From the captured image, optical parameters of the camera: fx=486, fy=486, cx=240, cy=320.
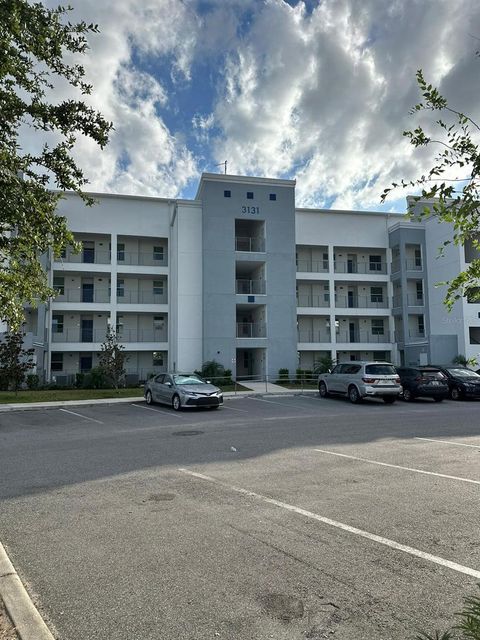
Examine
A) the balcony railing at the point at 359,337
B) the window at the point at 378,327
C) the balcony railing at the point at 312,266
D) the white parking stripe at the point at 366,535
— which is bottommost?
the white parking stripe at the point at 366,535

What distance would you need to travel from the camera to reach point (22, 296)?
5152 millimetres

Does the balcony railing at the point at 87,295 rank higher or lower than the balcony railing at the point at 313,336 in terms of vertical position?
higher

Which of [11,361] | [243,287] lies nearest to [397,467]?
[11,361]

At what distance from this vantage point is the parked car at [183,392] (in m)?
18.7

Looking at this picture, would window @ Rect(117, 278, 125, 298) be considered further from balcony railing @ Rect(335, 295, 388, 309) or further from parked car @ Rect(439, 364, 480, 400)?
parked car @ Rect(439, 364, 480, 400)

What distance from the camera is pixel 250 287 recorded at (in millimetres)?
35438

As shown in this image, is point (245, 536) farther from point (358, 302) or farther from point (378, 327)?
point (378, 327)

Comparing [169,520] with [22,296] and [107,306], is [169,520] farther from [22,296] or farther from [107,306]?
[107,306]

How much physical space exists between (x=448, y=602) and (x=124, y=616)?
242 cm

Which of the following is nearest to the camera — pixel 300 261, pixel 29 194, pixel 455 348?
pixel 29 194

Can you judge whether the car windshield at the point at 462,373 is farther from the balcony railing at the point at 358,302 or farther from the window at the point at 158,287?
the window at the point at 158,287

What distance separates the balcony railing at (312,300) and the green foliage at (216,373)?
34.3ft

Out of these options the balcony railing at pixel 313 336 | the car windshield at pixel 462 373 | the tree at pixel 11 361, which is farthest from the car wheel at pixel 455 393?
the tree at pixel 11 361

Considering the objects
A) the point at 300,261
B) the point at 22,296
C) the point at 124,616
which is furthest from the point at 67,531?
the point at 300,261
